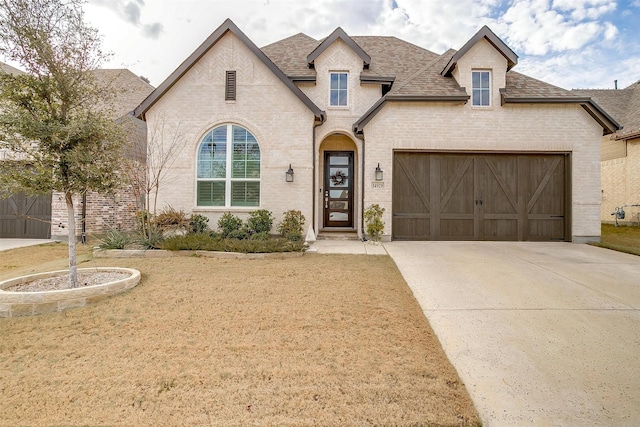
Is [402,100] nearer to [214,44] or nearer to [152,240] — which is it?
[214,44]

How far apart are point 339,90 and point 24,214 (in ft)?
39.6

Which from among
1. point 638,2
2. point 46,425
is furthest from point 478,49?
point 46,425

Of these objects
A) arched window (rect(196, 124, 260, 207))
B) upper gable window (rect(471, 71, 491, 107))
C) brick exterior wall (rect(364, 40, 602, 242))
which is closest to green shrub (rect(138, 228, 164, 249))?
arched window (rect(196, 124, 260, 207))

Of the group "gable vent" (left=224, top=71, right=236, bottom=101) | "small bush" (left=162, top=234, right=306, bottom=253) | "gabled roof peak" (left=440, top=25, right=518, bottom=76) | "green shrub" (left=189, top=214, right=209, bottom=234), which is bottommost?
"small bush" (left=162, top=234, right=306, bottom=253)

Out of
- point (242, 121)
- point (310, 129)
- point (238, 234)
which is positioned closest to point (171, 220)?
point (238, 234)

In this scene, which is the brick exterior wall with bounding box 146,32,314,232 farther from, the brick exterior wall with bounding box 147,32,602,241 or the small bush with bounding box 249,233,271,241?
the small bush with bounding box 249,233,271,241

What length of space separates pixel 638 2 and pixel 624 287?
36.5 feet

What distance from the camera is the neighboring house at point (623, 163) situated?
14.5 metres

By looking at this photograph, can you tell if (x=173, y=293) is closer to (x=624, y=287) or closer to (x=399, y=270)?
(x=399, y=270)

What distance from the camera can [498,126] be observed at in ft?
30.9

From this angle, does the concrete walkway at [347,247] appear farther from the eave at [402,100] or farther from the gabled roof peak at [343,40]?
the gabled roof peak at [343,40]

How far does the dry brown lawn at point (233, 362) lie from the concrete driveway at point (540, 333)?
12.0 inches

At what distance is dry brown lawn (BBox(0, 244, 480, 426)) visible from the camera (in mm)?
2068

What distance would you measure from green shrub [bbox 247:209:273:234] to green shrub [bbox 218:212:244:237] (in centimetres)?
33
